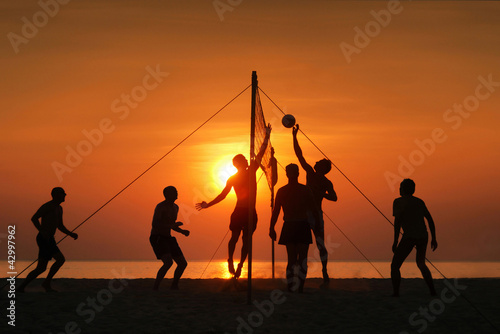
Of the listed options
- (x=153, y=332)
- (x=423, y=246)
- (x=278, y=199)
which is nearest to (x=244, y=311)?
(x=153, y=332)

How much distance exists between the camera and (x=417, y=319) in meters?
9.62

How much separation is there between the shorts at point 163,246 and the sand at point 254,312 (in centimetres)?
64

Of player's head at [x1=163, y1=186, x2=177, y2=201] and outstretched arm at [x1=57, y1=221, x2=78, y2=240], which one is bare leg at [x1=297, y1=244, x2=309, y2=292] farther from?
outstretched arm at [x1=57, y1=221, x2=78, y2=240]

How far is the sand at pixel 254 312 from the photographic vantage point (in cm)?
923

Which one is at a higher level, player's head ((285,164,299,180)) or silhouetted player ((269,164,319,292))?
player's head ((285,164,299,180))

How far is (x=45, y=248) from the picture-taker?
466 inches

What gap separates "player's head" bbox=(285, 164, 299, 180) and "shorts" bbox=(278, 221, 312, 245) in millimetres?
726

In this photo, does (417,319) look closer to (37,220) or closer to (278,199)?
(278,199)

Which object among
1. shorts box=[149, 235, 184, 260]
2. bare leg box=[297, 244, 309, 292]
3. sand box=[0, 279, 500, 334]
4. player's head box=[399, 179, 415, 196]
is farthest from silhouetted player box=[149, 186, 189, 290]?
player's head box=[399, 179, 415, 196]

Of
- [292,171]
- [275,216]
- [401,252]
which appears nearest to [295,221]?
[275,216]

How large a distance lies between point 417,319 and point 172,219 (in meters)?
4.47

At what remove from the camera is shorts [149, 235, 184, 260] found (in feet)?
39.5

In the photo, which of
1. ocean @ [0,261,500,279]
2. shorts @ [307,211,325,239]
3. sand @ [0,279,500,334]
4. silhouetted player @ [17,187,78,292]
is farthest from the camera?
ocean @ [0,261,500,279]

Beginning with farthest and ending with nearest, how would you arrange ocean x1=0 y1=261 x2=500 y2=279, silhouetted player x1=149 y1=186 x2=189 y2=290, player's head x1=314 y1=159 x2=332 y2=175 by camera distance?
ocean x1=0 y1=261 x2=500 y2=279, player's head x1=314 y1=159 x2=332 y2=175, silhouetted player x1=149 y1=186 x2=189 y2=290
